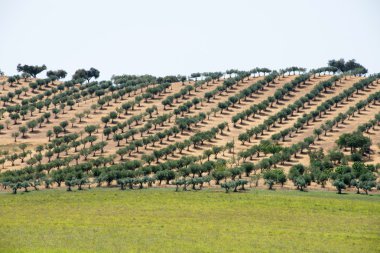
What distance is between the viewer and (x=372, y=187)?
147500 millimetres

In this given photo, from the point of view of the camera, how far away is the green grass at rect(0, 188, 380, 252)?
300 feet

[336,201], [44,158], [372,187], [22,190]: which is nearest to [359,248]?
[336,201]

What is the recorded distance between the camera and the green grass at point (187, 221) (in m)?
91.5

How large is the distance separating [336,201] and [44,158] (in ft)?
337

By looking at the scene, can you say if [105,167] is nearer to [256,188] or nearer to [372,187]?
[256,188]

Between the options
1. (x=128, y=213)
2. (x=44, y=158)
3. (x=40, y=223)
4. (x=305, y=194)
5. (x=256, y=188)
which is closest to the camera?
(x=40, y=223)

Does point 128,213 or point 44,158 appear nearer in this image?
point 128,213

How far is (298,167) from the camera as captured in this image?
533 ft

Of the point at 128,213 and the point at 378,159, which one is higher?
the point at 378,159

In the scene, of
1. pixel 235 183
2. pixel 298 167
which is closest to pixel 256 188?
pixel 235 183

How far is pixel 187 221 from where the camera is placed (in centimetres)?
11225

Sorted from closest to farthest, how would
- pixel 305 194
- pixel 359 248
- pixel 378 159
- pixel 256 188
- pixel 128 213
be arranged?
1. pixel 359 248
2. pixel 128 213
3. pixel 305 194
4. pixel 256 188
5. pixel 378 159

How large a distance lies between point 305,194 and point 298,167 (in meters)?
22.1

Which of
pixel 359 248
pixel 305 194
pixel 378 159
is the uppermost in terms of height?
pixel 378 159
